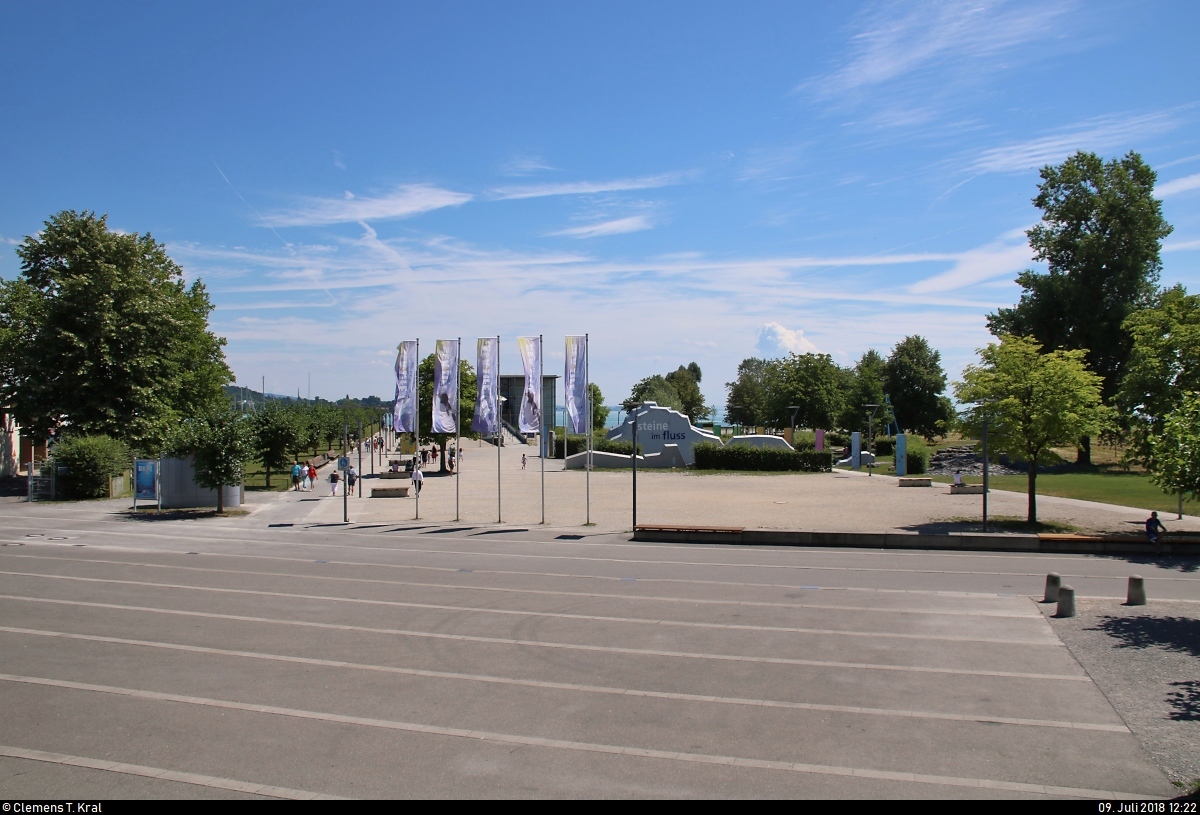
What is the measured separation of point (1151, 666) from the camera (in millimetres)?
10195

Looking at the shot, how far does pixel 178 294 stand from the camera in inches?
2058

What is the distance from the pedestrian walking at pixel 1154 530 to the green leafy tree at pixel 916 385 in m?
78.0

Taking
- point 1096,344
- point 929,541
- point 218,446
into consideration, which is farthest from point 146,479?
point 1096,344

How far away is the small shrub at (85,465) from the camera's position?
123ft

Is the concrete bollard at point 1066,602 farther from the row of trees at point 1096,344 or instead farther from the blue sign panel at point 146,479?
the blue sign panel at point 146,479

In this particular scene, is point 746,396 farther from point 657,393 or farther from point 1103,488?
point 1103,488

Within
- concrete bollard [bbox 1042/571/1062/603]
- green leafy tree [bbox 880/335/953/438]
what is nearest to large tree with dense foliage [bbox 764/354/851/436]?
green leafy tree [bbox 880/335/953/438]

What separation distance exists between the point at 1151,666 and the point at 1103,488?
110 feet

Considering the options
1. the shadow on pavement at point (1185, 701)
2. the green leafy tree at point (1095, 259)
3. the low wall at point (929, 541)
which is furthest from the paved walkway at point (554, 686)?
the green leafy tree at point (1095, 259)

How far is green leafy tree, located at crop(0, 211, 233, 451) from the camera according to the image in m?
40.5

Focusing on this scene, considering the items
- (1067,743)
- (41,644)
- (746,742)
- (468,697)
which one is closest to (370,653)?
(468,697)

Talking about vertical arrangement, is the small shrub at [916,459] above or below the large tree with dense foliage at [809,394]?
below
